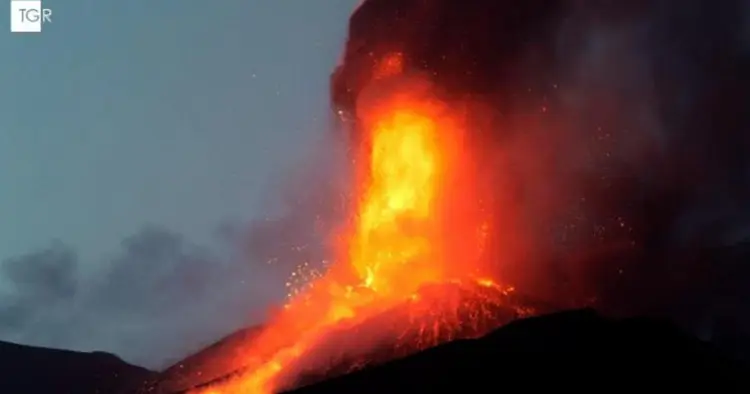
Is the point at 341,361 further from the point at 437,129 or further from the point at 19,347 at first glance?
the point at 19,347

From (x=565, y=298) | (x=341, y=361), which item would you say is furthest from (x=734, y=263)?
(x=341, y=361)

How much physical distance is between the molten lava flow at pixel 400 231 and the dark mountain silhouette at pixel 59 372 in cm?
4140

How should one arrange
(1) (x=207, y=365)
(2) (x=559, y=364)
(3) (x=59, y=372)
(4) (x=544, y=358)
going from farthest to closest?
(3) (x=59, y=372)
(1) (x=207, y=365)
(4) (x=544, y=358)
(2) (x=559, y=364)

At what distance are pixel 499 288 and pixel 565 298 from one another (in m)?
21.7

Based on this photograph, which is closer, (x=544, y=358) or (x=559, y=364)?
(x=559, y=364)

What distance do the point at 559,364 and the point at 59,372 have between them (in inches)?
3024

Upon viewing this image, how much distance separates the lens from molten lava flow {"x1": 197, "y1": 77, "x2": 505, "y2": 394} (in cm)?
6072

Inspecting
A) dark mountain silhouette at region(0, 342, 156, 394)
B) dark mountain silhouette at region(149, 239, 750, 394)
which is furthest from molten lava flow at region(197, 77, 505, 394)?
dark mountain silhouette at region(0, 342, 156, 394)

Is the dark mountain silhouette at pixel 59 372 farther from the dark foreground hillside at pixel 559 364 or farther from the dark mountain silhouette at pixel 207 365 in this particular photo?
the dark foreground hillside at pixel 559 364

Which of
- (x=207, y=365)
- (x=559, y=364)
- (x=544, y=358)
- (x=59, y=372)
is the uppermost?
(x=59, y=372)

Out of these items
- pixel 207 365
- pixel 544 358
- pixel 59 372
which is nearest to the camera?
pixel 544 358

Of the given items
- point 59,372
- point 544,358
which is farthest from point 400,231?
point 59,372

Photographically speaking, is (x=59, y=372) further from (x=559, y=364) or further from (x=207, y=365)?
Answer: (x=559, y=364)

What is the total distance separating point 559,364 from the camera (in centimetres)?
5103
